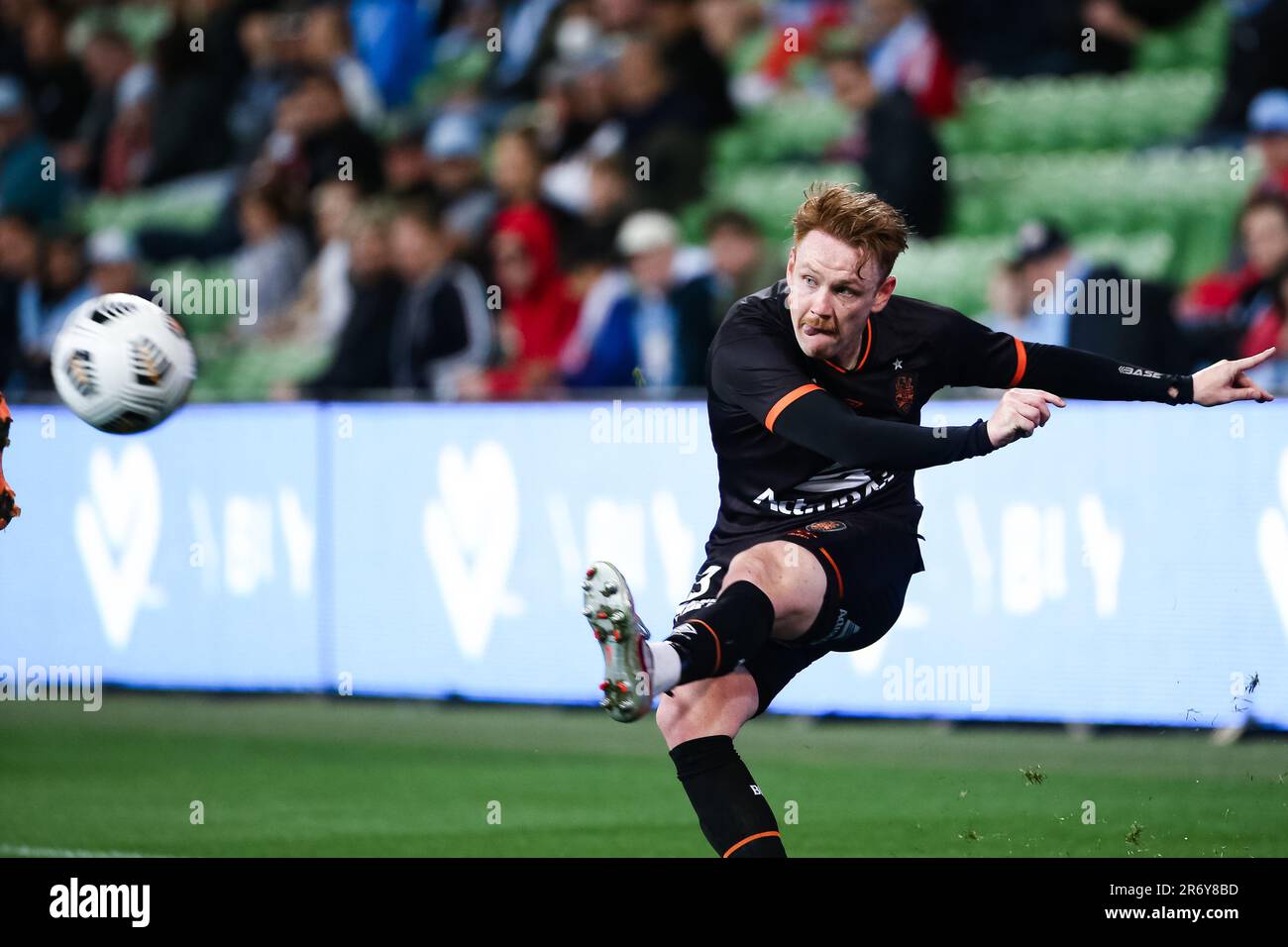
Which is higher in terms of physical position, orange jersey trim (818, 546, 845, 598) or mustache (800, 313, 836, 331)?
mustache (800, 313, 836, 331)

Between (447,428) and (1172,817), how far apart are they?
4.01 m

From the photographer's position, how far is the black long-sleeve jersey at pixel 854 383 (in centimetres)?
552

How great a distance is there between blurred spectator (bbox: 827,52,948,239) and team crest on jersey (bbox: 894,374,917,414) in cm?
478

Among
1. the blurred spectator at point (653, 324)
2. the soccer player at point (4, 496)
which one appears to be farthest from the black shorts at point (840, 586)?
the blurred spectator at point (653, 324)

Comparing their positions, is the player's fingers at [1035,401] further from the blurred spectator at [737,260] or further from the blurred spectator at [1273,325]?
the blurred spectator at [737,260]

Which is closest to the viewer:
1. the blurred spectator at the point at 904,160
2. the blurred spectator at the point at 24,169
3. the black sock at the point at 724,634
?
the black sock at the point at 724,634

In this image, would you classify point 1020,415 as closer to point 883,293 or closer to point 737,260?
point 883,293

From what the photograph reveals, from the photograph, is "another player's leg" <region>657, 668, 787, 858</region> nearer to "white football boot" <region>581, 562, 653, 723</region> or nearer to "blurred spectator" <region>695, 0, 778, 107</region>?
"white football boot" <region>581, 562, 653, 723</region>

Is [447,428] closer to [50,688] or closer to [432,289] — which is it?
[432,289]

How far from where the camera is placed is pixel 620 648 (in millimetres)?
4891

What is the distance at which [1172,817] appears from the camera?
6742 millimetres

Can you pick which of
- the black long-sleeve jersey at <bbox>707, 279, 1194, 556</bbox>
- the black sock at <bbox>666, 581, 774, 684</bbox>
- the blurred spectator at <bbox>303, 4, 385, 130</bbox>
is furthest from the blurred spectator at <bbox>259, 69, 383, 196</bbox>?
the black sock at <bbox>666, 581, 774, 684</bbox>

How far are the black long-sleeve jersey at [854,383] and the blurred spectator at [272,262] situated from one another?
23.2ft

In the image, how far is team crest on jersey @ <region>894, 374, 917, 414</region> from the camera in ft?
18.9
